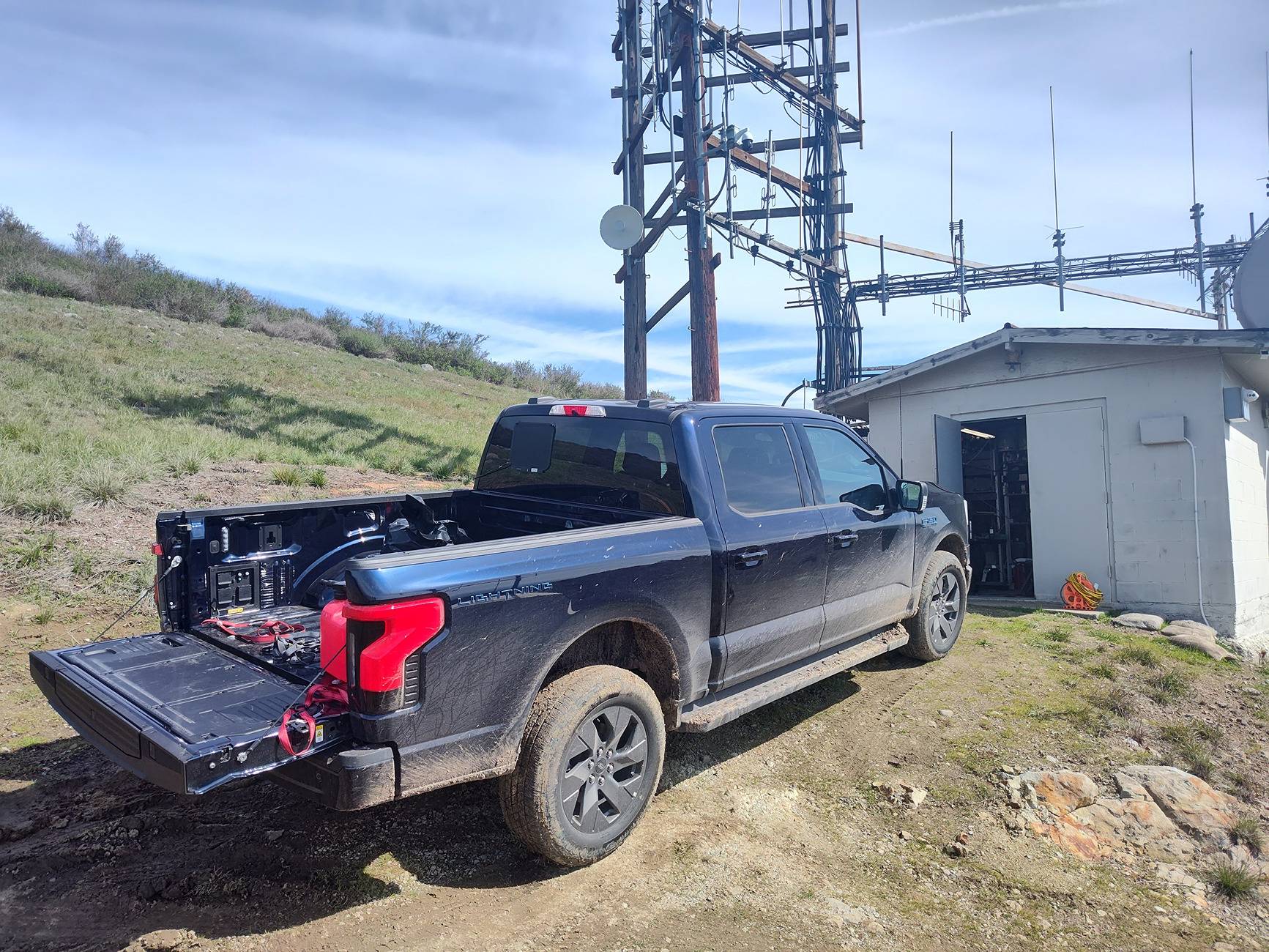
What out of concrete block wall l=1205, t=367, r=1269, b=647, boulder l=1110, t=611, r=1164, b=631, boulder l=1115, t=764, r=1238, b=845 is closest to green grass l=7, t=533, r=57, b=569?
boulder l=1115, t=764, r=1238, b=845

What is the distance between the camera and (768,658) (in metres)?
4.21

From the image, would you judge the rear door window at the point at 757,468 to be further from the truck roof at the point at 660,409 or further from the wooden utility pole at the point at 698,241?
the wooden utility pole at the point at 698,241

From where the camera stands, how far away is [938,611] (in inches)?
241

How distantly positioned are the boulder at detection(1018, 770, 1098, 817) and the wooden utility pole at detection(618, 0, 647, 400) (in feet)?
21.2

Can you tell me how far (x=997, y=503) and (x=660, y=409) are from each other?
30.8ft

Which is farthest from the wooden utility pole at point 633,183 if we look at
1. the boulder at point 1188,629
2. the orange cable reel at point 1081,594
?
the boulder at point 1188,629

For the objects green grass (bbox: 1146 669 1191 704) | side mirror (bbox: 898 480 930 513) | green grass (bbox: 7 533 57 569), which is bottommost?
green grass (bbox: 1146 669 1191 704)

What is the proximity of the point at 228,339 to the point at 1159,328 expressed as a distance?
1013 inches

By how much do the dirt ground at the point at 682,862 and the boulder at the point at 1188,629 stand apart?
331cm

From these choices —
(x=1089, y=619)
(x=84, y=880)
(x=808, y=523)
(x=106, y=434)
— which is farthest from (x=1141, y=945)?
(x=106, y=434)

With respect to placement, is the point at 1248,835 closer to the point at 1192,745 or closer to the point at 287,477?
the point at 1192,745

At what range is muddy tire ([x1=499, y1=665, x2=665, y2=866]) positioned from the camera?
3.06 meters

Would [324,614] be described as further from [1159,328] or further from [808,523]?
[1159,328]

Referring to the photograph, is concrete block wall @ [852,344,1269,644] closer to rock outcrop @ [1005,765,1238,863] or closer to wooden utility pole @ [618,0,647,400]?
wooden utility pole @ [618,0,647,400]
